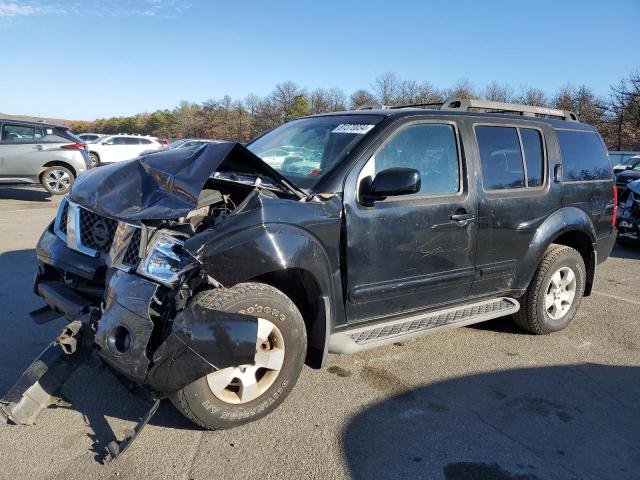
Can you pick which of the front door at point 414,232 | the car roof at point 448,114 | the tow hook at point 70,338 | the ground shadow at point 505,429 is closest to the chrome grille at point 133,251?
the tow hook at point 70,338

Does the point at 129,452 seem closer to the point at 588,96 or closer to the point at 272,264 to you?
the point at 272,264

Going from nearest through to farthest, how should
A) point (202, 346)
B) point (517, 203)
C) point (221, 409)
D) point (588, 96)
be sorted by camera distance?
point (202, 346)
point (221, 409)
point (517, 203)
point (588, 96)

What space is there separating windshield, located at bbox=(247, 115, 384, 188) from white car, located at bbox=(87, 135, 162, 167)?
22249mm

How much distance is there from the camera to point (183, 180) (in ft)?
9.93

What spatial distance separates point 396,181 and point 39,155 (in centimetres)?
1179

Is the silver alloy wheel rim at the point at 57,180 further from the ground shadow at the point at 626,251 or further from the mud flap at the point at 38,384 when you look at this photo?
the ground shadow at the point at 626,251

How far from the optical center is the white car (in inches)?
997

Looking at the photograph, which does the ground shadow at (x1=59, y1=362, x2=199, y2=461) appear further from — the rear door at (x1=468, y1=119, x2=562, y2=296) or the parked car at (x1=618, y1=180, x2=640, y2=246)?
the parked car at (x1=618, y1=180, x2=640, y2=246)

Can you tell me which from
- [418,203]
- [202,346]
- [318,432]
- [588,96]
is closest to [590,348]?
[418,203]

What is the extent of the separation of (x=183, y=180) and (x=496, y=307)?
274cm

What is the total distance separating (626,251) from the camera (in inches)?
366

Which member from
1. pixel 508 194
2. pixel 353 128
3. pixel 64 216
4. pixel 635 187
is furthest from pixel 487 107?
pixel 635 187

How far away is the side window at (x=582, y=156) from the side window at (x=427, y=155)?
4.62 feet

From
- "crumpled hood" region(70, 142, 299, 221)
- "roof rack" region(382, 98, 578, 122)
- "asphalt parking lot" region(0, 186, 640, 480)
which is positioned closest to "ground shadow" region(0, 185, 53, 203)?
"asphalt parking lot" region(0, 186, 640, 480)
